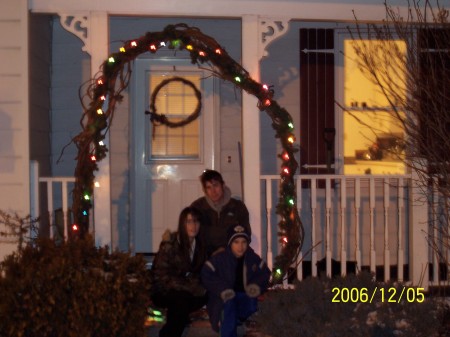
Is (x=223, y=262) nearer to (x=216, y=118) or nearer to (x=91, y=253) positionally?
(x=91, y=253)

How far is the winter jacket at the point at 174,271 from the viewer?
18.8ft

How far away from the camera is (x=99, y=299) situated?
4.78 m

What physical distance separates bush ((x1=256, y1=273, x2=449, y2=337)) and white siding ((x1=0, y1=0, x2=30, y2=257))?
2.93 meters

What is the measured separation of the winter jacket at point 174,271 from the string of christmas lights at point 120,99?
2.84 ft

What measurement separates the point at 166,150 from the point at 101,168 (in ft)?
5.39

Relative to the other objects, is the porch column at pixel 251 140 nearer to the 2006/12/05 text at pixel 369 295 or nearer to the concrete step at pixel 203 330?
the concrete step at pixel 203 330

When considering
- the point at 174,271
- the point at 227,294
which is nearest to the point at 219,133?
the point at 174,271

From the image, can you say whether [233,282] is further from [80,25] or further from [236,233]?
[80,25]

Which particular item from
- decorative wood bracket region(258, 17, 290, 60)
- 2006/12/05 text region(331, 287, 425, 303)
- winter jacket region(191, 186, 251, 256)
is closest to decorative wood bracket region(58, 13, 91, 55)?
decorative wood bracket region(258, 17, 290, 60)

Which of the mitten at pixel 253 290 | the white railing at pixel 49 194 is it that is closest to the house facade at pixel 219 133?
the white railing at pixel 49 194

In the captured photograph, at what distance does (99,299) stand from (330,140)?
3.94 m

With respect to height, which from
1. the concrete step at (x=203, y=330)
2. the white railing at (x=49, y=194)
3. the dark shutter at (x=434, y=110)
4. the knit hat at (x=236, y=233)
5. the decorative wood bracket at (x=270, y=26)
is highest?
the decorative wood bracket at (x=270, y=26)

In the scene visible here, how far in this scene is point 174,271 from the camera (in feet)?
19.1

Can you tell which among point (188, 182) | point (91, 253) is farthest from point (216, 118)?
point (91, 253)
